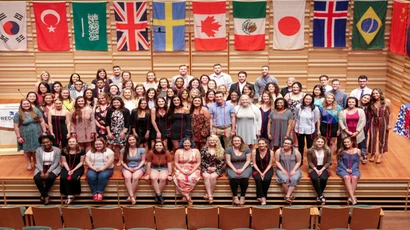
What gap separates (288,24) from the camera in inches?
484

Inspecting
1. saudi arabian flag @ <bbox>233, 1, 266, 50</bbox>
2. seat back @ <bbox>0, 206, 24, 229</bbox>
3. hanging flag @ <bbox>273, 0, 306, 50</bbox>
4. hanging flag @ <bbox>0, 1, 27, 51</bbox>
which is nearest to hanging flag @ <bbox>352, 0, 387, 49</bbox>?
hanging flag @ <bbox>273, 0, 306, 50</bbox>

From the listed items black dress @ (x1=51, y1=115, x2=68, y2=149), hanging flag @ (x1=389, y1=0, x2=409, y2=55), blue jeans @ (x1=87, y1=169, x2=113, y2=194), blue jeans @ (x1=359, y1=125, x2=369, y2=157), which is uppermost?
hanging flag @ (x1=389, y1=0, x2=409, y2=55)

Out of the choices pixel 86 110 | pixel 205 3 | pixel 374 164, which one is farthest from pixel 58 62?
pixel 374 164

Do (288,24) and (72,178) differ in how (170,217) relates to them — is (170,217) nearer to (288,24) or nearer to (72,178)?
(72,178)

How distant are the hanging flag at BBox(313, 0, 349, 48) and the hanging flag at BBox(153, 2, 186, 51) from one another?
11.0 feet

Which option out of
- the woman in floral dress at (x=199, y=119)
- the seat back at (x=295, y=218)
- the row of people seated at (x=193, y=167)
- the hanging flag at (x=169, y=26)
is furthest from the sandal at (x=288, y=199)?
the hanging flag at (x=169, y=26)

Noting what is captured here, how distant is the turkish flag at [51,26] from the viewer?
12328mm

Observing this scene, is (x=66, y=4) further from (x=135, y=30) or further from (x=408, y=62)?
(x=408, y=62)

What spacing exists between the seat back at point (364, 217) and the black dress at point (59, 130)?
4728 millimetres

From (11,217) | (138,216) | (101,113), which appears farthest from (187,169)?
(11,217)

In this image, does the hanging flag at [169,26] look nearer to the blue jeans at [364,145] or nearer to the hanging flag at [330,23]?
the hanging flag at [330,23]

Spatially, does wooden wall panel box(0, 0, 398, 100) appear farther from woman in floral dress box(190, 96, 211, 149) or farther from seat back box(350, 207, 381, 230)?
seat back box(350, 207, 381, 230)

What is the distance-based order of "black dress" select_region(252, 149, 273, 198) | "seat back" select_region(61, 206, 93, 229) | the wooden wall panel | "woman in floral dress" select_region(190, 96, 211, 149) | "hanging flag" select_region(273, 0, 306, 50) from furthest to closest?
the wooden wall panel, "hanging flag" select_region(273, 0, 306, 50), "woman in floral dress" select_region(190, 96, 211, 149), "black dress" select_region(252, 149, 273, 198), "seat back" select_region(61, 206, 93, 229)

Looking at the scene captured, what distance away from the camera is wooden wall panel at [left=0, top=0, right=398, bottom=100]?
41.5 feet
